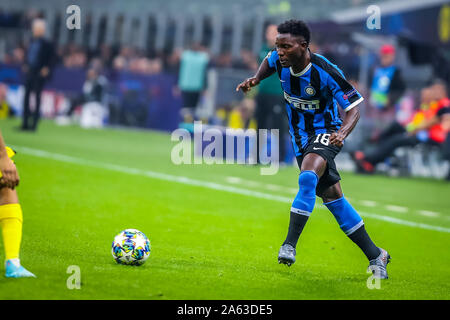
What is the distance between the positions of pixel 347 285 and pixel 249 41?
22304 mm

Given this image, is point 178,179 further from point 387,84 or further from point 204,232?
point 387,84

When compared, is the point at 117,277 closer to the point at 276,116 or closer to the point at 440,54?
the point at 276,116

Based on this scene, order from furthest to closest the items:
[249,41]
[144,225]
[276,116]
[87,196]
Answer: [249,41] → [276,116] → [87,196] → [144,225]

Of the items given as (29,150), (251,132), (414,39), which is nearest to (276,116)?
Result: (251,132)

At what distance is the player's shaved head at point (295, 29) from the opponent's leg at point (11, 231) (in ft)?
8.32

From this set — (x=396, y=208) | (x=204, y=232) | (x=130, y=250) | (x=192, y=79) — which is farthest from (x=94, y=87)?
(x=130, y=250)

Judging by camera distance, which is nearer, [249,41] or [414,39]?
[414,39]

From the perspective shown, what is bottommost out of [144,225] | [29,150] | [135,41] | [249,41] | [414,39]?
[144,225]

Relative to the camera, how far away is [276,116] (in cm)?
1614

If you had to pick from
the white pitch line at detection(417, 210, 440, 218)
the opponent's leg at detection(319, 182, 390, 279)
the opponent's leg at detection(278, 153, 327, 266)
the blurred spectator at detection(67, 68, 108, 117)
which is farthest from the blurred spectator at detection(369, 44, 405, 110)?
the opponent's leg at detection(278, 153, 327, 266)

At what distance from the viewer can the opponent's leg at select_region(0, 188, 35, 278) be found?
5.44m

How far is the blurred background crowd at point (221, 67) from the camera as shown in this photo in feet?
54.6

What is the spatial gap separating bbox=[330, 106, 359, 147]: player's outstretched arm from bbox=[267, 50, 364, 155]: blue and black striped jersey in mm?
51

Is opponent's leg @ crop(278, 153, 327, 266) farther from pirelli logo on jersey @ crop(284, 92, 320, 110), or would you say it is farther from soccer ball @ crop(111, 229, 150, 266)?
soccer ball @ crop(111, 229, 150, 266)
